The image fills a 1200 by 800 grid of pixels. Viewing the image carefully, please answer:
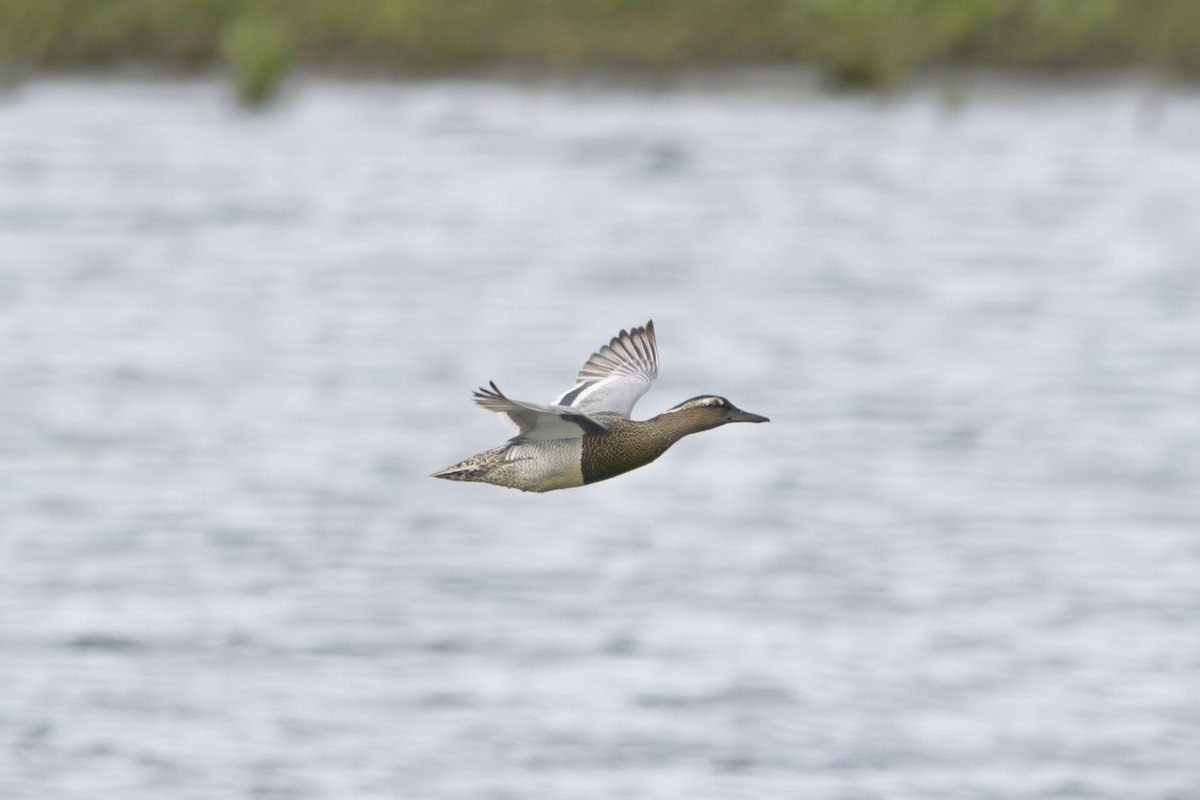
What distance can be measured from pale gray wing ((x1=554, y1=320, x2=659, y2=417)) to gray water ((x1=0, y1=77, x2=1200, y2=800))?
4.59 m

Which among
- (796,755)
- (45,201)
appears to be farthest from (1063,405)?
(45,201)

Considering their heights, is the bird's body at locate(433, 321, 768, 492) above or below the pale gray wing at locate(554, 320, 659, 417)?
below

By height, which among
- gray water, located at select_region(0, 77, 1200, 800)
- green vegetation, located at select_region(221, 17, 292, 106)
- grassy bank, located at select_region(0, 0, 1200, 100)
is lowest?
gray water, located at select_region(0, 77, 1200, 800)

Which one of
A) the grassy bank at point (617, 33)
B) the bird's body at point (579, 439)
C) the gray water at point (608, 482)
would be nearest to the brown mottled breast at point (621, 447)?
the bird's body at point (579, 439)

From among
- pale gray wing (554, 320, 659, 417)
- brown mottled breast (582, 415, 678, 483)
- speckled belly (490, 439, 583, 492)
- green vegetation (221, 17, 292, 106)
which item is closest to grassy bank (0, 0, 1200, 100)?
green vegetation (221, 17, 292, 106)

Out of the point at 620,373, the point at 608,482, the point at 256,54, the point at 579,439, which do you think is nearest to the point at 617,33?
the point at 256,54

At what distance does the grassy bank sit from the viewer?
3962 centimetres

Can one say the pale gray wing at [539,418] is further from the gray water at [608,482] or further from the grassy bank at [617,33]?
the grassy bank at [617,33]

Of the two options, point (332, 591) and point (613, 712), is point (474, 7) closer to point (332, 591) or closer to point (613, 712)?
point (332, 591)

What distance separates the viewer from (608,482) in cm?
→ 2009

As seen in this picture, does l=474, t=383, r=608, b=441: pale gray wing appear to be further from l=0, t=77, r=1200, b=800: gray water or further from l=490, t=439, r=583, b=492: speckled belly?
l=0, t=77, r=1200, b=800: gray water

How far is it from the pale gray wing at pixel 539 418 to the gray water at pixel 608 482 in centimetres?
528

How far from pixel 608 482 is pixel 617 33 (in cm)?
2220

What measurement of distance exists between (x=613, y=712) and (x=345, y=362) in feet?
42.6
